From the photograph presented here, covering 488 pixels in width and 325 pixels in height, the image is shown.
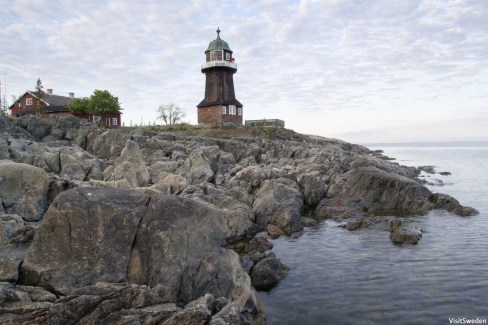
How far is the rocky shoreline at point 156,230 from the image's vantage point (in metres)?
11.2

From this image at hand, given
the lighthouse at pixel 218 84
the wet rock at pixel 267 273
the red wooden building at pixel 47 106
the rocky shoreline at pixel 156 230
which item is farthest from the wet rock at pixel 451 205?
the red wooden building at pixel 47 106

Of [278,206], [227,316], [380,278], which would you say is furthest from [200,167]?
[227,316]

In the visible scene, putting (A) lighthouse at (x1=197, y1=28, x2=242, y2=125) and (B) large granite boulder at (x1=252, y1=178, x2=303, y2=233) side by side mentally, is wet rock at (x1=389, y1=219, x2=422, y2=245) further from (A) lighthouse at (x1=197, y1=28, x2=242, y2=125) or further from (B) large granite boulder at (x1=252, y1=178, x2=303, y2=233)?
(A) lighthouse at (x1=197, y1=28, x2=242, y2=125)

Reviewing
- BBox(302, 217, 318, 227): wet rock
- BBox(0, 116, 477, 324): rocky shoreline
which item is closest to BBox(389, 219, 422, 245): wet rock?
BBox(0, 116, 477, 324): rocky shoreline

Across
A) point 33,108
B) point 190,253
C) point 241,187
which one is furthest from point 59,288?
point 33,108

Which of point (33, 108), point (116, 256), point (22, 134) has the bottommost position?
point (116, 256)

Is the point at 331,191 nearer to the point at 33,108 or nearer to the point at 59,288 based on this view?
the point at 59,288

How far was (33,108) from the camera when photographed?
86.4 m

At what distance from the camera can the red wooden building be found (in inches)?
3373

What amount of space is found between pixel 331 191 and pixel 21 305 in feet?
114

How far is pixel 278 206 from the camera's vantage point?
109 ft

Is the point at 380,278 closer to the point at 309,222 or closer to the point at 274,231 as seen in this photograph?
the point at 274,231

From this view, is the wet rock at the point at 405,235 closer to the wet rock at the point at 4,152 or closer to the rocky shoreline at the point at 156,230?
the rocky shoreline at the point at 156,230

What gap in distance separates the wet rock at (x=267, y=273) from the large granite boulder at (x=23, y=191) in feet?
48.1
